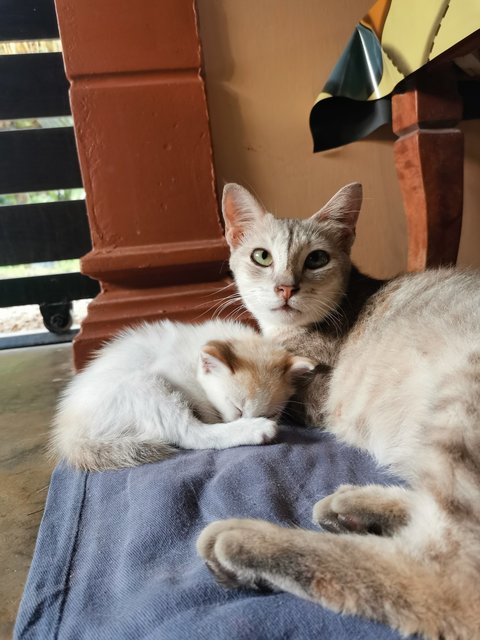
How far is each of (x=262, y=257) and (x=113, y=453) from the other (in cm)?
59

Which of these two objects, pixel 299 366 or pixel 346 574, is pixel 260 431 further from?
pixel 346 574

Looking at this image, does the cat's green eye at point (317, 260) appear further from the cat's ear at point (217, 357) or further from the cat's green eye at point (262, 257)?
the cat's ear at point (217, 357)

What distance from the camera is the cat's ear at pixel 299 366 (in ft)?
3.56

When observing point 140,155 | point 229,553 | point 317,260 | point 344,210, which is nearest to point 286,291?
point 317,260

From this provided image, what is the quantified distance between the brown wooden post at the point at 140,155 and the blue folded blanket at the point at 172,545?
2.33 feet

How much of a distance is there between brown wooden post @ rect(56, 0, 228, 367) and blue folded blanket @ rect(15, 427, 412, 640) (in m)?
0.71

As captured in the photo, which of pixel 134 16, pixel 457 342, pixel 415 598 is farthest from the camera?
pixel 134 16

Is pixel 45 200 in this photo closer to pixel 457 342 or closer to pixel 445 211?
pixel 445 211

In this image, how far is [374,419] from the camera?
0.96m

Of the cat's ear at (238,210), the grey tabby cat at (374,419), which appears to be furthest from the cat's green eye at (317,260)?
the cat's ear at (238,210)

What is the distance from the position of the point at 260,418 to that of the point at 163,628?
554mm

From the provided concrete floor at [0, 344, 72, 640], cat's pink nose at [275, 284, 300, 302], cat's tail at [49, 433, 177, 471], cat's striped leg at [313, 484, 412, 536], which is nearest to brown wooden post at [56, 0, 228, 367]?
concrete floor at [0, 344, 72, 640]

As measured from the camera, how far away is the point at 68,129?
2133 mm

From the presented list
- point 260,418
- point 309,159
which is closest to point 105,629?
point 260,418
